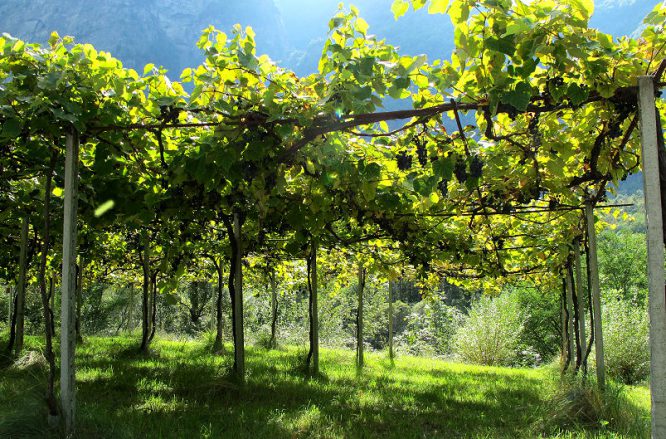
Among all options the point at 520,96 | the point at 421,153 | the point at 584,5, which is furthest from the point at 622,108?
the point at 421,153

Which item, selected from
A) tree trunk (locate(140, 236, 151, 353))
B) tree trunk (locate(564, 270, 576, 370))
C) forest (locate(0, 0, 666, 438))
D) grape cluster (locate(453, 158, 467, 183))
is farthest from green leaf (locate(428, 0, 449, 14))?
tree trunk (locate(564, 270, 576, 370))

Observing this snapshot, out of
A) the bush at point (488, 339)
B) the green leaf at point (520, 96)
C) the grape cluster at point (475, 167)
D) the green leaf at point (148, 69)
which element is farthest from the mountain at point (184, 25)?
the green leaf at point (148, 69)

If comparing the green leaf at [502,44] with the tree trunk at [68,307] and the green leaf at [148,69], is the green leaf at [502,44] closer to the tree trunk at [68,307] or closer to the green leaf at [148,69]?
the green leaf at [148,69]

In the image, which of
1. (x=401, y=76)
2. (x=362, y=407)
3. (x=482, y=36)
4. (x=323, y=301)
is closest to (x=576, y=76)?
(x=482, y=36)

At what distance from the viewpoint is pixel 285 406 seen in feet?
16.8

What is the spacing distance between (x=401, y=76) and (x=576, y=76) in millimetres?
944

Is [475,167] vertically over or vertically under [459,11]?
under

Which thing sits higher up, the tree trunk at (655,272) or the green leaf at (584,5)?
the green leaf at (584,5)

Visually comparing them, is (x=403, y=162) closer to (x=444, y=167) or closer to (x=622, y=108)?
A: (x=444, y=167)

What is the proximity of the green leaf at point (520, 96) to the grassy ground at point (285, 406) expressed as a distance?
3.05 m

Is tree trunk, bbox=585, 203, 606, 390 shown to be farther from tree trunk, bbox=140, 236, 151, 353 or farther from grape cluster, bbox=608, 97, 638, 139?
tree trunk, bbox=140, 236, 151, 353

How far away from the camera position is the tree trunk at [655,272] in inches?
91.7

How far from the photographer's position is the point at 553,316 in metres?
29.3

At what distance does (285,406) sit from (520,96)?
397 cm
